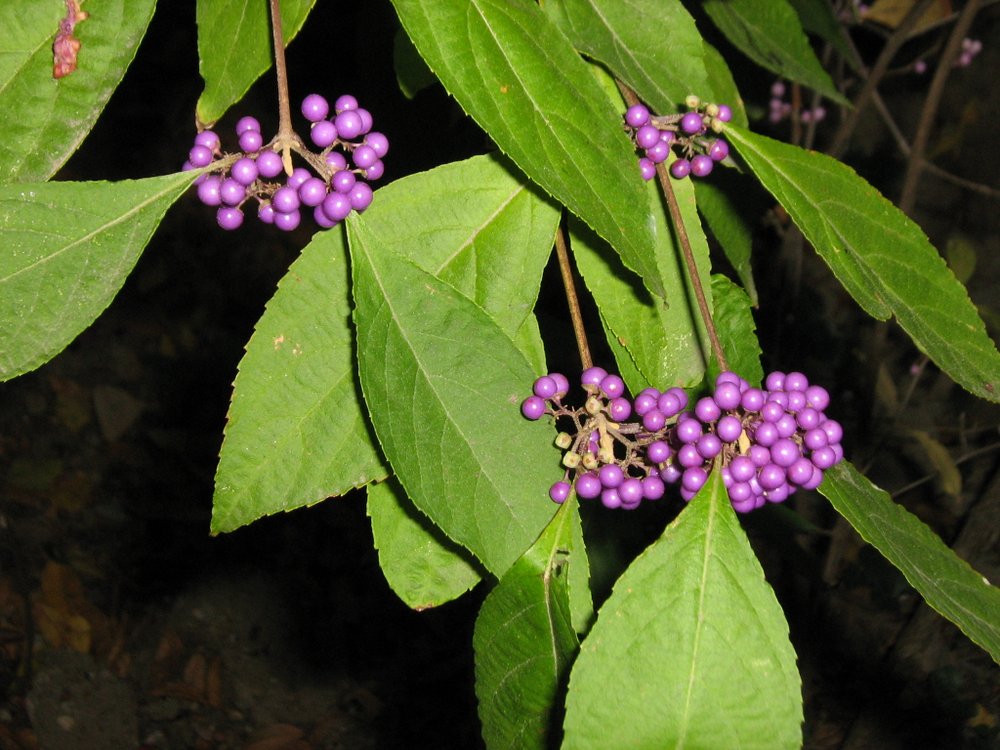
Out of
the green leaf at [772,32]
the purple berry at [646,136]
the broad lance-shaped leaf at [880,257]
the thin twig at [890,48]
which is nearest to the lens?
the broad lance-shaped leaf at [880,257]

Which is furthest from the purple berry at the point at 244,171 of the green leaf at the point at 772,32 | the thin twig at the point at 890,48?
the thin twig at the point at 890,48

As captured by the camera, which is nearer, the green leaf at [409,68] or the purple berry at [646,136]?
the purple berry at [646,136]

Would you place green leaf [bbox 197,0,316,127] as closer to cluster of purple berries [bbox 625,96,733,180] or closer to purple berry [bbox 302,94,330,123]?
purple berry [bbox 302,94,330,123]

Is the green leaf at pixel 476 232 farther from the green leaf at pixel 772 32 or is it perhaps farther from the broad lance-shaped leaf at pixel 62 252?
the green leaf at pixel 772 32

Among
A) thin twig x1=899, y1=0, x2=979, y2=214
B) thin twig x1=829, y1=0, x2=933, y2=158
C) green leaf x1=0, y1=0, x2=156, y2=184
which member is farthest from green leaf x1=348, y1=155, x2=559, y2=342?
thin twig x1=899, y1=0, x2=979, y2=214

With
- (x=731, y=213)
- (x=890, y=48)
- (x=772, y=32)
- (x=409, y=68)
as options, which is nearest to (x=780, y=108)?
(x=890, y=48)

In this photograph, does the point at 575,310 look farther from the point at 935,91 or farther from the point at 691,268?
the point at 935,91
